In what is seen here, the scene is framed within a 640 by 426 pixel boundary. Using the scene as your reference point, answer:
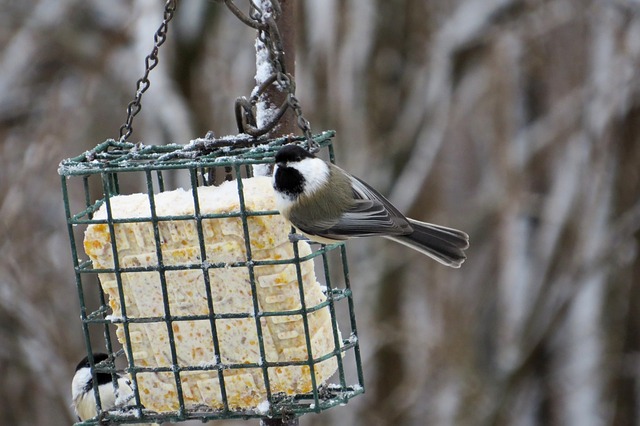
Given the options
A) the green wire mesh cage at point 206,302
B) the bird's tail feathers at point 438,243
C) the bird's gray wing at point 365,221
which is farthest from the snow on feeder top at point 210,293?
the bird's tail feathers at point 438,243

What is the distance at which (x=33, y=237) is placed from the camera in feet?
24.3

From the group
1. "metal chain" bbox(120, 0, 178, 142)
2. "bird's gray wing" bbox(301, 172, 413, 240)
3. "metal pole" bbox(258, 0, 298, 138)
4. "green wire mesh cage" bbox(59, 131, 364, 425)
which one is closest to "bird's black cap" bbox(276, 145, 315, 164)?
"green wire mesh cage" bbox(59, 131, 364, 425)

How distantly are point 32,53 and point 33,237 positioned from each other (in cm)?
174

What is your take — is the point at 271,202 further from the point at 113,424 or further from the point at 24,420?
the point at 24,420

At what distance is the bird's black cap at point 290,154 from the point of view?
2861 millimetres

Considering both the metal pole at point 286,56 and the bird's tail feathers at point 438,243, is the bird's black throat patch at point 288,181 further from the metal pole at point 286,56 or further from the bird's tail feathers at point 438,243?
the bird's tail feathers at point 438,243

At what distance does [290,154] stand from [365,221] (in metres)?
0.51

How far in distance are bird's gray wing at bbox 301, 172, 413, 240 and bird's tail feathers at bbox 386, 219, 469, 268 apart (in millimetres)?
135

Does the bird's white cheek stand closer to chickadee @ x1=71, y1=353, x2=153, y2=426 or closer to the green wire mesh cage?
the green wire mesh cage

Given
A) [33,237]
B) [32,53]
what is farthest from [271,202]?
[32,53]

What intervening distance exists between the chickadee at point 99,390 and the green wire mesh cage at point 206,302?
0.17 metres

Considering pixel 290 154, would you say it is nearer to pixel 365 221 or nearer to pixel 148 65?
pixel 365 221

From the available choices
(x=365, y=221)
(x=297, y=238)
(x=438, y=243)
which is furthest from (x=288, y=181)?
(x=438, y=243)

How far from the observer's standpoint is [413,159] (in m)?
6.99
